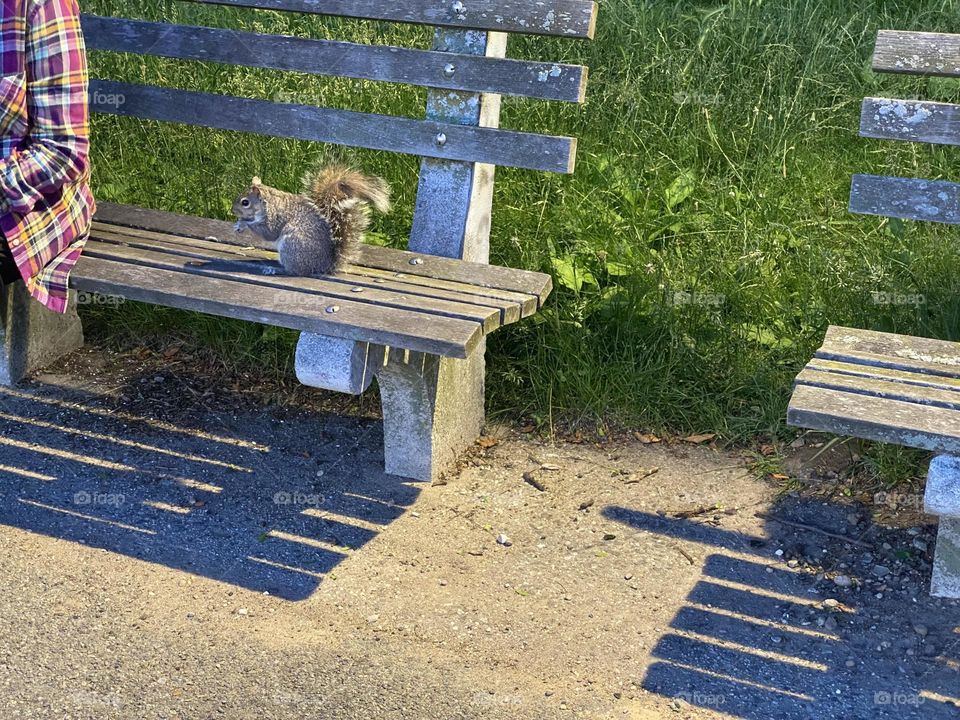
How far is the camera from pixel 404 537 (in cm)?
336

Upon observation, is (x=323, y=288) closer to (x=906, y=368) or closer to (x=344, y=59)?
(x=344, y=59)

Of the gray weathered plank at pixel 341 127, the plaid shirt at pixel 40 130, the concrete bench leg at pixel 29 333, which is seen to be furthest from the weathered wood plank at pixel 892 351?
the concrete bench leg at pixel 29 333

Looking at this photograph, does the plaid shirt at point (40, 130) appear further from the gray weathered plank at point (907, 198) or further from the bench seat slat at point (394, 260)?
the gray weathered plank at point (907, 198)

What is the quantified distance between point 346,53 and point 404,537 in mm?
1555

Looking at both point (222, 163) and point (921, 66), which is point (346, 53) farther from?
point (921, 66)

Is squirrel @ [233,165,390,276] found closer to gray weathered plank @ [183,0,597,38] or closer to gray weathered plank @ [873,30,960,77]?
gray weathered plank @ [183,0,597,38]

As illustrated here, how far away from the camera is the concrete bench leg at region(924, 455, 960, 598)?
2.67m

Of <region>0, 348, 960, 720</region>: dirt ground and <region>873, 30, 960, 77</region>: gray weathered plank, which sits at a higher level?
<region>873, 30, 960, 77</region>: gray weathered plank

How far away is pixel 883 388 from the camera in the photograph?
113 inches

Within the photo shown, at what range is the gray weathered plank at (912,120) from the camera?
3250 millimetres

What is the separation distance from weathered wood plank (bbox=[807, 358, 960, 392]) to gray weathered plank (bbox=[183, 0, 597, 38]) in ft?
3.95

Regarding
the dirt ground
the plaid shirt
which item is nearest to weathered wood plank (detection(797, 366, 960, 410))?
the dirt ground

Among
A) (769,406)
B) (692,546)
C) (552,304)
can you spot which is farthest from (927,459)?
(552,304)

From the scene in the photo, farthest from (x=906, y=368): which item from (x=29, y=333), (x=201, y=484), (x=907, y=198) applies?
(x=29, y=333)
